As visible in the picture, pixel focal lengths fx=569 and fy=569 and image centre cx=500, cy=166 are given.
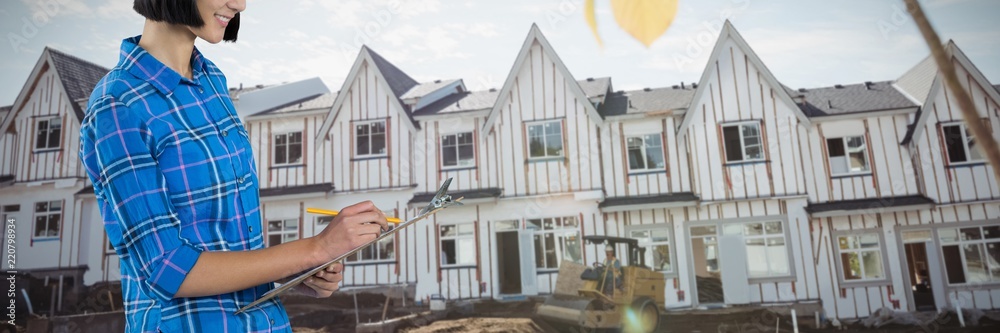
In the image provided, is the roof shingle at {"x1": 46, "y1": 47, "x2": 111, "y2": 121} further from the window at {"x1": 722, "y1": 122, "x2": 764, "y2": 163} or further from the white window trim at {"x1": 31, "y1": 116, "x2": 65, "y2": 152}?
the window at {"x1": 722, "y1": 122, "x2": 764, "y2": 163}

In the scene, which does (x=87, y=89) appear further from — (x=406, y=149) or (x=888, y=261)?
(x=888, y=261)

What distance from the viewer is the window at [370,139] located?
376 inches

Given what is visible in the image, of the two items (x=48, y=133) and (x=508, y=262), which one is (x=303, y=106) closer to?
(x=48, y=133)

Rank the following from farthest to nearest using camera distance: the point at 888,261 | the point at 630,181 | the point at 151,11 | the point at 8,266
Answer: the point at 630,181 → the point at 888,261 → the point at 8,266 → the point at 151,11

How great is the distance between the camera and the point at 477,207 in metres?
9.10

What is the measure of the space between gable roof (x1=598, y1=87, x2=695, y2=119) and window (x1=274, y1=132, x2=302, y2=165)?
17.3 feet

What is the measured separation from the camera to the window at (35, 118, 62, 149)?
9.45 metres

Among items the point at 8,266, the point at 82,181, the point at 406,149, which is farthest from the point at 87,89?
the point at 406,149

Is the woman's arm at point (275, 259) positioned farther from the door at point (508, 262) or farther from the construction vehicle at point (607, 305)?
the door at point (508, 262)

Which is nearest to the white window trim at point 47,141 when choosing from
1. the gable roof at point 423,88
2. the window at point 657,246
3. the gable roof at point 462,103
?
the gable roof at point 423,88

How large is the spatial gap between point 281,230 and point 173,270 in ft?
31.9

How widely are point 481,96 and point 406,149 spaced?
6.25ft

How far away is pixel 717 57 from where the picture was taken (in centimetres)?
878

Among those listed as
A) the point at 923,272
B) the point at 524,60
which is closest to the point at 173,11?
the point at 524,60
